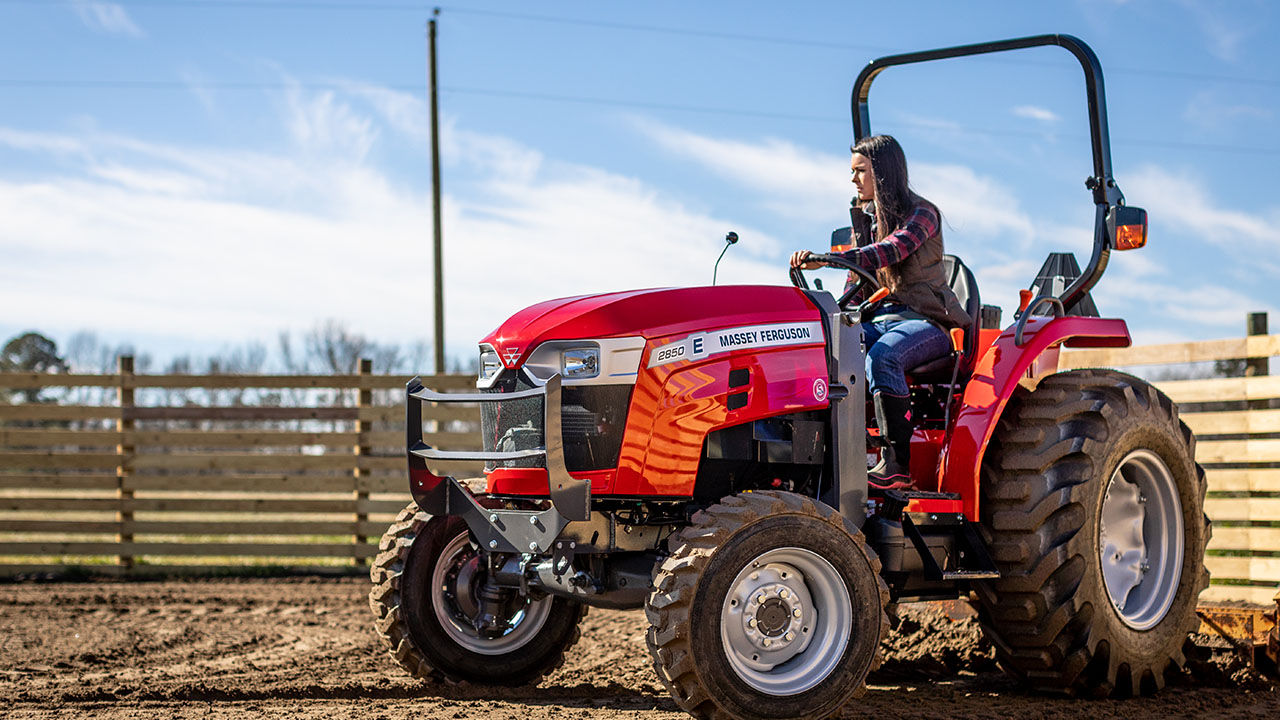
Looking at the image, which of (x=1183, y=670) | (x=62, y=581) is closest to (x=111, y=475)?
(x=62, y=581)

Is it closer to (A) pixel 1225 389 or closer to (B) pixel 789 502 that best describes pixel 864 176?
(B) pixel 789 502

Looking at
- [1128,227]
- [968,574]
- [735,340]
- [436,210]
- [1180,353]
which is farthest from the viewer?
[436,210]

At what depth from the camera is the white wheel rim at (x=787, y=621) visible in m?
4.15

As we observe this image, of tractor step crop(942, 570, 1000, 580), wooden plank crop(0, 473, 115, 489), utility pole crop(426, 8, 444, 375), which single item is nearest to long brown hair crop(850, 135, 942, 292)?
tractor step crop(942, 570, 1000, 580)

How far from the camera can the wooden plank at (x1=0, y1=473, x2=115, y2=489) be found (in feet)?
38.6

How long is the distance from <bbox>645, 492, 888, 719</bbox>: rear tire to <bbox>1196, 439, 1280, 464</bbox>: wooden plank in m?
5.35

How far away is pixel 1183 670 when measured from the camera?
565cm

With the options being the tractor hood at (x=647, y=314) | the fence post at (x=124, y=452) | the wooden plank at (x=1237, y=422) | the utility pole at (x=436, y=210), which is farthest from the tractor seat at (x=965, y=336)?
the utility pole at (x=436, y=210)

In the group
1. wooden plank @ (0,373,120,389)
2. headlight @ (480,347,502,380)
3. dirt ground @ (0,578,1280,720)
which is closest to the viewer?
headlight @ (480,347,502,380)

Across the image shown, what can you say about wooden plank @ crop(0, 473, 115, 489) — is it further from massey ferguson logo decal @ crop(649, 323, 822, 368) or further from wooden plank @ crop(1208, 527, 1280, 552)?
wooden plank @ crop(1208, 527, 1280, 552)

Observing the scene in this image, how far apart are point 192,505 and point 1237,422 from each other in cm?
901

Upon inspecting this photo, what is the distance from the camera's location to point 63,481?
11.8m

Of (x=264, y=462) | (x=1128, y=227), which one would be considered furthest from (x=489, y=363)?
Answer: (x=264, y=462)

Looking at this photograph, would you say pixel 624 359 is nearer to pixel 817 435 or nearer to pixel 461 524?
pixel 817 435
